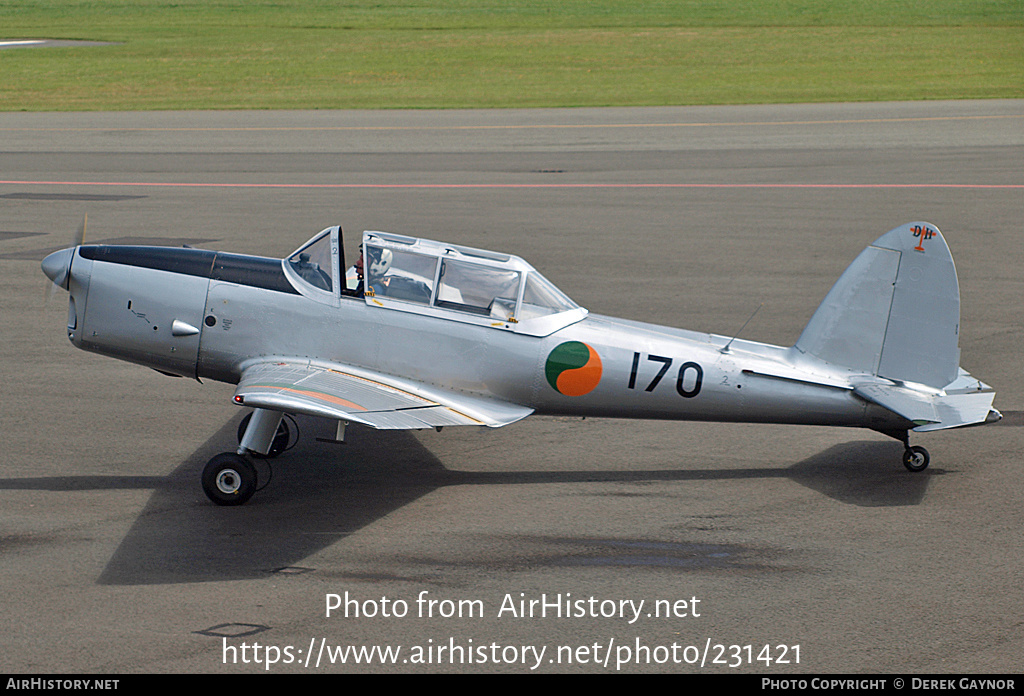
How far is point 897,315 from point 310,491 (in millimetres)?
6035

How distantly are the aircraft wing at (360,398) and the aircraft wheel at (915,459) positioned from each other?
153 inches

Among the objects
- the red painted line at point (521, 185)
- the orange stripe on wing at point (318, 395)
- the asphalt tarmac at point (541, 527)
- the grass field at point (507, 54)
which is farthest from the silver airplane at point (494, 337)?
the grass field at point (507, 54)

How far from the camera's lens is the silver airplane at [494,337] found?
32.7ft

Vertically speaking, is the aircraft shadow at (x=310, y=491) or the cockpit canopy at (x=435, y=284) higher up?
the cockpit canopy at (x=435, y=284)

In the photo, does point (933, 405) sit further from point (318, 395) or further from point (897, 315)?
point (318, 395)

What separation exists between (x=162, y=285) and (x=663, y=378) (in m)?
5.04

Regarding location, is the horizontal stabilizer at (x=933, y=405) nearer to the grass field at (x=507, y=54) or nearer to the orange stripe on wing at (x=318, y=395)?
the orange stripe on wing at (x=318, y=395)

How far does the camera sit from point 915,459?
1038 cm

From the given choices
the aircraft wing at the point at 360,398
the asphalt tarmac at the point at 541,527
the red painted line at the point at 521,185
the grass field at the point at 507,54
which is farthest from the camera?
the grass field at the point at 507,54

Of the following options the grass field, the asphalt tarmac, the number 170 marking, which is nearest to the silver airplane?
the number 170 marking

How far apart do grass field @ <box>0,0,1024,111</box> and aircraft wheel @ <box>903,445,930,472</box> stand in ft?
110

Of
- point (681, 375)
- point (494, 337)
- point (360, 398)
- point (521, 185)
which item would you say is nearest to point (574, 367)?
point (494, 337)
